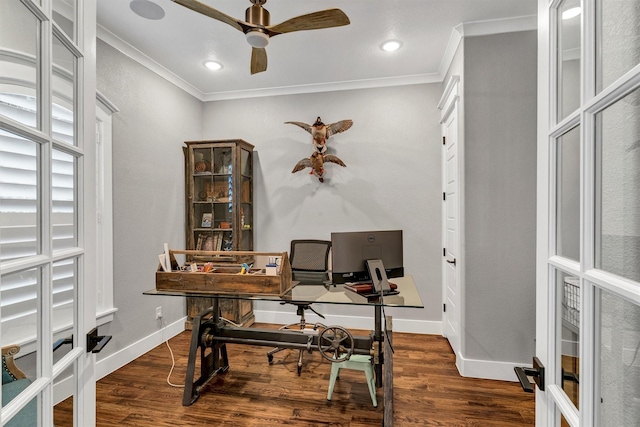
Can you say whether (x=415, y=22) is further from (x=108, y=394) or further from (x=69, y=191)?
(x=108, y=394)

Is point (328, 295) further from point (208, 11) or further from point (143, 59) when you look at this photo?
point (143, 59)

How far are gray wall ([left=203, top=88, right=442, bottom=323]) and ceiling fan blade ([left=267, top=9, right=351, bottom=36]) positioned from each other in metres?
1.93

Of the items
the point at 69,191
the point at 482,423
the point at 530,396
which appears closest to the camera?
the point at 69,191

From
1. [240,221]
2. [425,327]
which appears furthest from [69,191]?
[425,327]

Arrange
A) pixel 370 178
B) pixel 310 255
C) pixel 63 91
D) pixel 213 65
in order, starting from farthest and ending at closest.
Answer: pixel 370 178, pixel 310 255, pixel 213 65, pixel 63 91

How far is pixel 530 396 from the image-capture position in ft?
7.80

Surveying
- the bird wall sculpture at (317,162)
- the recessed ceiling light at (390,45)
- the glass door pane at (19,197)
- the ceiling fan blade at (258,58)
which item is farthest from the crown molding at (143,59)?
the glass door pane at (19,197)

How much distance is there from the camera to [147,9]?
2.37 m

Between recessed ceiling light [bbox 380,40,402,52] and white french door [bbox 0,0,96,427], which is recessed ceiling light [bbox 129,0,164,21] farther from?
recessed ceiling light [bbox 380,40,402,52]

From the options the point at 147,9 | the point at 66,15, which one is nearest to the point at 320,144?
the point at 147,9

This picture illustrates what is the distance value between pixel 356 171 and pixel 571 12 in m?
3.03

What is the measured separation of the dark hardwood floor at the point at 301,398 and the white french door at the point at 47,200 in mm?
1368

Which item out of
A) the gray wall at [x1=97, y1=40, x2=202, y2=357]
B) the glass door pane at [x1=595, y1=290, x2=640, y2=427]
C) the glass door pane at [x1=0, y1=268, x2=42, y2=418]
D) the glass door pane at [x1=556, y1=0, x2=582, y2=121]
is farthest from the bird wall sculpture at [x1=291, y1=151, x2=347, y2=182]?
the glass door pane at [x1=595, y1=290, x2=640, y2=427]

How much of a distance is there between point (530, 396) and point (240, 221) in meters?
3.00
